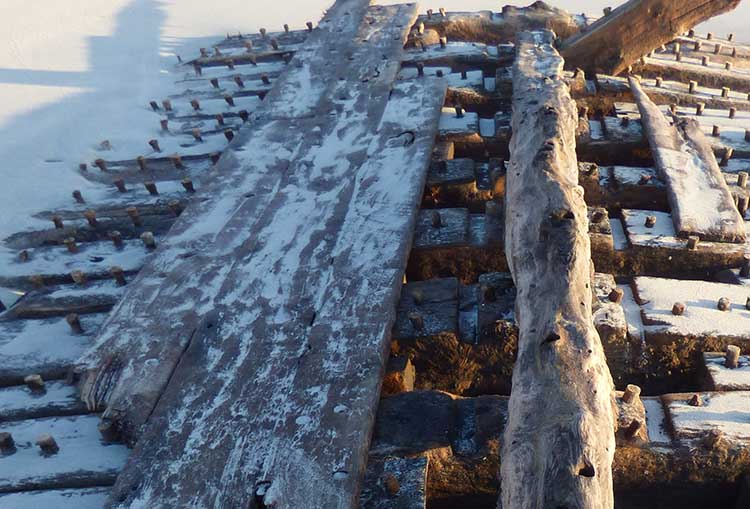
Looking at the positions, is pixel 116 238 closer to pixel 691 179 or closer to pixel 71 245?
pixel 71 245

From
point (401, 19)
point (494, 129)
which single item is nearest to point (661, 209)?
point (494, 129)

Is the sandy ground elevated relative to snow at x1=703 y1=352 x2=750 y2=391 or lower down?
lower down

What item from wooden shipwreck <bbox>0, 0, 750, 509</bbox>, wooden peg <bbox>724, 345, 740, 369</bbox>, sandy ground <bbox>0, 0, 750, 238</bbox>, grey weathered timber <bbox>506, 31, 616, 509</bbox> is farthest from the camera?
sandy ground <bbox>0, 0, 750, 238</bbox>

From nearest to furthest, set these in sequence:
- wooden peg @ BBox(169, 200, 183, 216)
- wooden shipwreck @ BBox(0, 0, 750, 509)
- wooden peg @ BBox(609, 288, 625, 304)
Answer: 1. wooden shipwreck @ BBox(0, 0, 750, 509)
2. wooden peg @ BBox(609, 288, 625, 304)
3. wooden peg @ BBox(169, 200, 183, 216)

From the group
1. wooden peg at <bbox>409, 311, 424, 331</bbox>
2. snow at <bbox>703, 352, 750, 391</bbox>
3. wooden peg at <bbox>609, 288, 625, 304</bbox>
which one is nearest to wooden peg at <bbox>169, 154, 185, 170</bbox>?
wooden peg at <bbox>409, 311, 424, 331</bbox>

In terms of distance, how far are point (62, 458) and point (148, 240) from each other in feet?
5.04

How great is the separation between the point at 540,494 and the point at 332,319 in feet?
4.60

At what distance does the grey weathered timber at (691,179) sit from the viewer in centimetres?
364

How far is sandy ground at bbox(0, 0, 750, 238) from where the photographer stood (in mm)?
5156

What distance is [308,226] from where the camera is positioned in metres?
3.79

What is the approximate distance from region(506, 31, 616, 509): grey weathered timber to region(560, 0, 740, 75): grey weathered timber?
2427mm

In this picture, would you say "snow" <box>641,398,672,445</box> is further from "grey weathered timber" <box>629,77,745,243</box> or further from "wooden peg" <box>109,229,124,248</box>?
"wooden peg" <box>109,229,124,248</box>

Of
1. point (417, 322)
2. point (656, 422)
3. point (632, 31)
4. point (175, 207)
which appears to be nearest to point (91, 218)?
point (175, 207)

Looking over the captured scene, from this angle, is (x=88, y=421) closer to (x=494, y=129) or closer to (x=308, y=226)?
(x=308, y=226)
